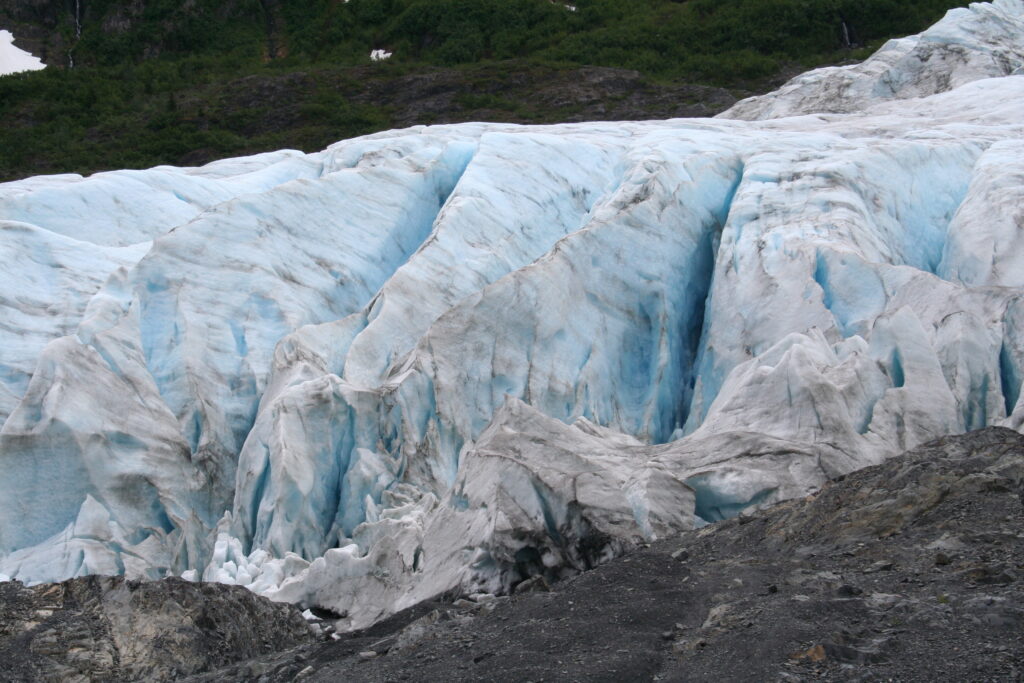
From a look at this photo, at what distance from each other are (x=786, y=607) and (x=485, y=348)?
→ 7998 millimetres

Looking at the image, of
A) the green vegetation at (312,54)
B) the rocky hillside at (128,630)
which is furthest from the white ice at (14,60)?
the rocky hillside at (128,630)

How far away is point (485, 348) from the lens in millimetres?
15406

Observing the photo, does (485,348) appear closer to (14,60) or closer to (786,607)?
(786,607)

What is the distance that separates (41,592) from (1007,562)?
7.84 meters

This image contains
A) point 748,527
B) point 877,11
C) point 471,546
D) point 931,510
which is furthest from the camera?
point 877,11

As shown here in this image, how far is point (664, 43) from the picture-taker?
42.6 meters

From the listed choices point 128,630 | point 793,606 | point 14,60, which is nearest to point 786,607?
point 793,606

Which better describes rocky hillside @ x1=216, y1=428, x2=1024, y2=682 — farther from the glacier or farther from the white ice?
the white ice

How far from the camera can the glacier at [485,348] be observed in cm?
1148

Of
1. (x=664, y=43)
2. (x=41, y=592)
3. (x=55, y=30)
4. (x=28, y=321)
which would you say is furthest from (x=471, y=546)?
(x=55, y=30)

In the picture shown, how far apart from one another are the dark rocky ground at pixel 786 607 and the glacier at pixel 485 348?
1.09m

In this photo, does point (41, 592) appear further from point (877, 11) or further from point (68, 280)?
point (877, 11)

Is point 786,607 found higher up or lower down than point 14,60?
lower down

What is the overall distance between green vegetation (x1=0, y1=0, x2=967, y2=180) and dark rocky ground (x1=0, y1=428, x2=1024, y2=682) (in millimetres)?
25732
